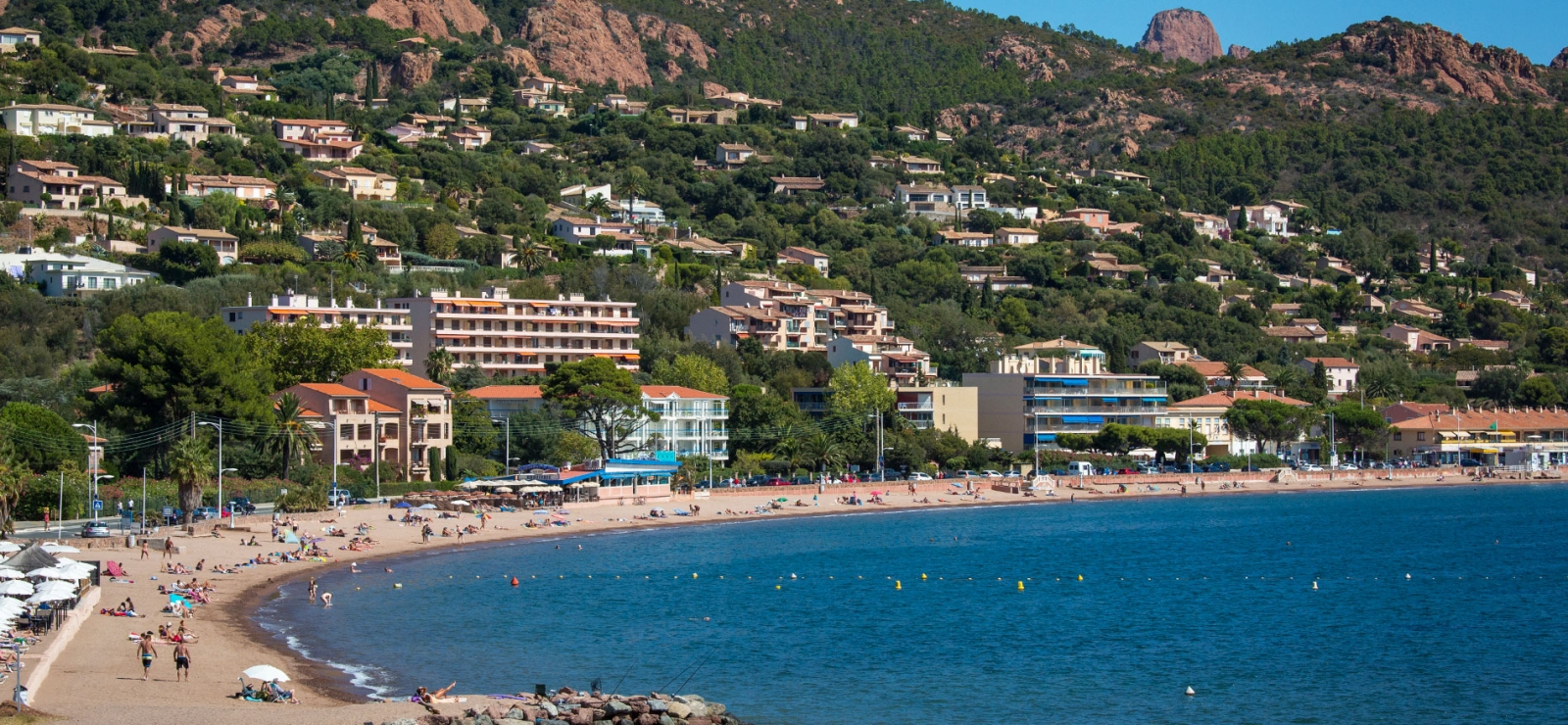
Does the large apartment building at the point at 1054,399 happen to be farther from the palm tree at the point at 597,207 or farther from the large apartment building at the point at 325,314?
the palm tree at the point at 597,207

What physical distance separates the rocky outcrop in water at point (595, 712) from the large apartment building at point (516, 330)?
64482 millimetres

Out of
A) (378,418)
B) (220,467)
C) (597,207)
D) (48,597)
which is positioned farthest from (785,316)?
(48,597)

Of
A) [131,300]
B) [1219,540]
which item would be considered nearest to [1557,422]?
[1219,540]

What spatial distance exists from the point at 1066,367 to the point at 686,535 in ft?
132

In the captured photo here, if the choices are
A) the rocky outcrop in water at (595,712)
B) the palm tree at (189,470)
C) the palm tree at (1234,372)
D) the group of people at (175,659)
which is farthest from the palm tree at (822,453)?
the rocky outcrop in water at (595,712)

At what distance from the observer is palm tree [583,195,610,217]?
135250 mm

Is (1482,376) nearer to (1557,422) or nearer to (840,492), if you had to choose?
(1557,422)

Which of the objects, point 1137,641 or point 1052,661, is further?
point 1137,641

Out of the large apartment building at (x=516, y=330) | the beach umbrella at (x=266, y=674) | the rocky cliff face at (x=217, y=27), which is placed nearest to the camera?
the beach umbrella at (x=266, y=674)

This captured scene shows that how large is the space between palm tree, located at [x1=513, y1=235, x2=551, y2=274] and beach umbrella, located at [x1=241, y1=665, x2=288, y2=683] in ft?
271

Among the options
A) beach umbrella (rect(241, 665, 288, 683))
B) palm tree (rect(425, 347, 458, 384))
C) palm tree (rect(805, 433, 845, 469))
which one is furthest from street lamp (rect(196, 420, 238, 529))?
palm tree (rect(805, 433, 845, 469))

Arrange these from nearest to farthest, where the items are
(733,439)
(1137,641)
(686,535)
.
Result: (1137,641), (686,535), (733,439)

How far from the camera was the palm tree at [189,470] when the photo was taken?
53188 mm

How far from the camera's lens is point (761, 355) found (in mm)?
100938
